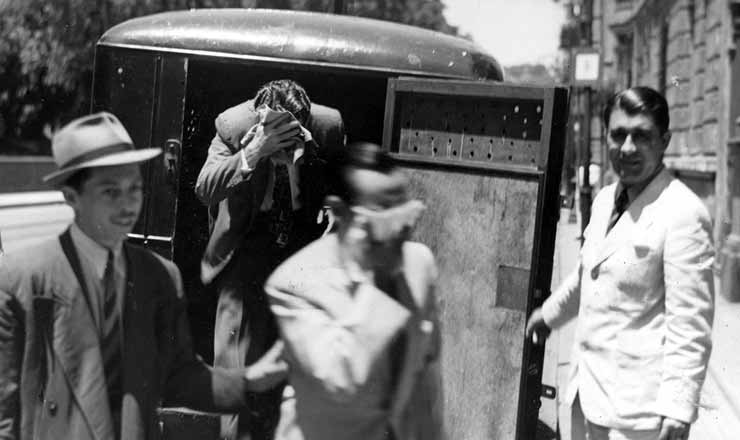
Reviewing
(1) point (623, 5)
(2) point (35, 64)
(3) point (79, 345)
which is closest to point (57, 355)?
(3) point (79, 345)

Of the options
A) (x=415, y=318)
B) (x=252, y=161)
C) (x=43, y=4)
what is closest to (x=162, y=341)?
(x=415, y=318)

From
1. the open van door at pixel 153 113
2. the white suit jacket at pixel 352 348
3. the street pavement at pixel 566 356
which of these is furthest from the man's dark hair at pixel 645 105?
the open van door at pixel 153 113

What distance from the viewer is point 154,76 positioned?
16.8 feet

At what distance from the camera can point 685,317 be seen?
321 centimetres

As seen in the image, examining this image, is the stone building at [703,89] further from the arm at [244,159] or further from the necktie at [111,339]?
the necktie at [111,339]

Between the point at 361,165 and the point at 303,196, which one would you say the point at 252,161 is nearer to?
the point at 303,196

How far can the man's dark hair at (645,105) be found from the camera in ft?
11.3

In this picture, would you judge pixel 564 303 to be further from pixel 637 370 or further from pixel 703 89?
pixel 703 89

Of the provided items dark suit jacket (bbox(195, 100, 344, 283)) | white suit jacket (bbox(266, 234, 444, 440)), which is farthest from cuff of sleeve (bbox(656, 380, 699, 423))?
dark suit jacket (bbox(195, 100, 344, 283))

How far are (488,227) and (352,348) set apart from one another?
2.10m

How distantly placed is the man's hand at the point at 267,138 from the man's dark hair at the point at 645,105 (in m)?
1.22

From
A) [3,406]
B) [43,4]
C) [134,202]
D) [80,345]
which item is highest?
[43,4]

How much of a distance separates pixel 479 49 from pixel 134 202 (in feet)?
13.1

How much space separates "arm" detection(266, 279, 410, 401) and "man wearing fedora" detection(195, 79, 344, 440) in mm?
1809
